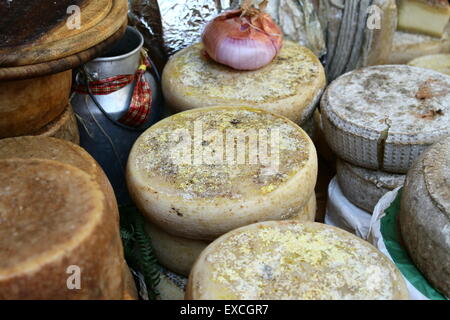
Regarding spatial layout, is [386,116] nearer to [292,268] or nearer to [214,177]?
[214,177]

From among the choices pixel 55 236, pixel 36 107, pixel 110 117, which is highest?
pixel 55 236

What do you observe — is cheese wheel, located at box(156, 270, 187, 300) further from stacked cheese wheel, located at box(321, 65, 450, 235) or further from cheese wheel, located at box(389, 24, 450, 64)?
cheese wheel, located at box(389, 24, 450, 64)

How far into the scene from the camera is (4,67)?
1.87 m

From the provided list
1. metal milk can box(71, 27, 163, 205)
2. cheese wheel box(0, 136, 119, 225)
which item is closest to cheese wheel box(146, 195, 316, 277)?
cheese wheel box(0, 136, 119, 225)

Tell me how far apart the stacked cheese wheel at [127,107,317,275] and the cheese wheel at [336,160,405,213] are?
0.38m

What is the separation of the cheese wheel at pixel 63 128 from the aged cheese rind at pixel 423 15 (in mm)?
2496

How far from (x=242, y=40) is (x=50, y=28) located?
0.98m

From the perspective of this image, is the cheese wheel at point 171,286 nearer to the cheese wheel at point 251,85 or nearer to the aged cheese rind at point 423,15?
Result: the cheese wheel at point 251,85

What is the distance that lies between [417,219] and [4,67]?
1.50 metres

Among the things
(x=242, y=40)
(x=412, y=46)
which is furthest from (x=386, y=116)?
(x=412, y=46)

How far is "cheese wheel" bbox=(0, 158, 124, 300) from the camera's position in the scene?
1.31 metres

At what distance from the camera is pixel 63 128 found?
241 centimetres
